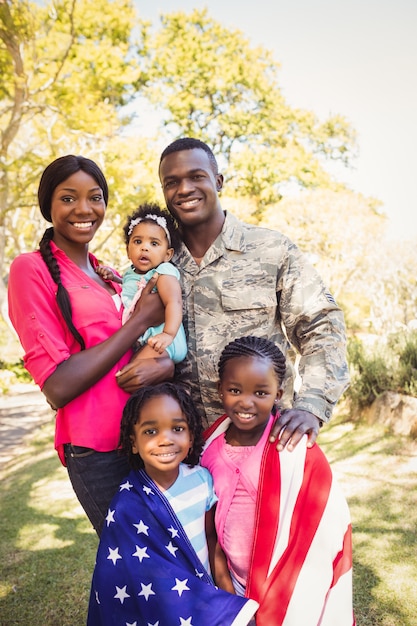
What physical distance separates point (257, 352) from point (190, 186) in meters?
0.82

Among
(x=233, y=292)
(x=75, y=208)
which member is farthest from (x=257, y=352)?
(x=75, y=208)

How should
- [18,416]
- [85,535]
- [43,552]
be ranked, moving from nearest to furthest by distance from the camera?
→ [43,552] → [85,535] → [18,416]

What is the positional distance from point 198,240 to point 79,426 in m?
1.00

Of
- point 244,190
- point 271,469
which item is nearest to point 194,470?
point 271,469

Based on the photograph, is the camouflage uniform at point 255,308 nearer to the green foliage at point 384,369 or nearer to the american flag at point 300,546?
the american flag at point 300,546

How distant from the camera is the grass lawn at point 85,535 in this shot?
141 inches

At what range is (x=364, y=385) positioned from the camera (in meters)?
7.81

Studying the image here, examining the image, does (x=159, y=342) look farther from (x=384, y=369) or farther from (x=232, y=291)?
(x=384, y=369)

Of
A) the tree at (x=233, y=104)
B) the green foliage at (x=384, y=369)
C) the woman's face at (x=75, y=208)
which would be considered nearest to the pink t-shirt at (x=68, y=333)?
Result: the woman's face at (x=75, y=208)

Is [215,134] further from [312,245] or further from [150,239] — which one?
[150,239]

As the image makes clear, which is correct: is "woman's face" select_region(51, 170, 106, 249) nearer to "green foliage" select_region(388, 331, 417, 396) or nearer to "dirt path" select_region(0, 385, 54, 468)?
"dirt path" select_region(0, 385, 54, 468)

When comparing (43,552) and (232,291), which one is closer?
(232,291)

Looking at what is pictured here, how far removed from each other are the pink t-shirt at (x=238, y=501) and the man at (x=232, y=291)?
1.16 feet

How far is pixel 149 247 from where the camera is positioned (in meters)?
2.46
